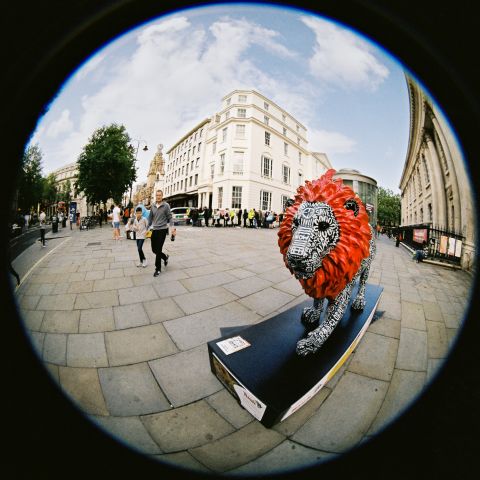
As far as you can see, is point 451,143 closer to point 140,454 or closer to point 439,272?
point 439,272

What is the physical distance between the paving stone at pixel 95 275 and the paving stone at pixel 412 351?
5.12 feet

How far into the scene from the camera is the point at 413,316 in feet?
3.49

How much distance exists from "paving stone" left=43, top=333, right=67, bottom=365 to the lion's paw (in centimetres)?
152

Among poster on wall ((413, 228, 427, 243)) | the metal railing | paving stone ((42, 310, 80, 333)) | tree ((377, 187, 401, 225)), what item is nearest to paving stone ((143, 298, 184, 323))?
paving stone ((42, 310, 80, 333))

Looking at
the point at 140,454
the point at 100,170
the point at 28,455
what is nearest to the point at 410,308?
the point at 140,454

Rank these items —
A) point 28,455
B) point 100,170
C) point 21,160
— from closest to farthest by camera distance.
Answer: point 28,455
point 21,160
point 100,170

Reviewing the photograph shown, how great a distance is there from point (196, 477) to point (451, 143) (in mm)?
1420

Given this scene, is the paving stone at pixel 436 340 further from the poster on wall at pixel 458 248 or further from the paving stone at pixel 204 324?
the paving stone at pixel 204 324

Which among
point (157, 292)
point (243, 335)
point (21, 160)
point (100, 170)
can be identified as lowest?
point (243, 335)

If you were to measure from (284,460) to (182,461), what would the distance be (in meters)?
0.29

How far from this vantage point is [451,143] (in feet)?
2.49

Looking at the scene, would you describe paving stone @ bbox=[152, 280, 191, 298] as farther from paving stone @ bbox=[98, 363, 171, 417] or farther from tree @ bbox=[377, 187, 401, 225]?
tree @ bbox=[377, 187, 401, 225]

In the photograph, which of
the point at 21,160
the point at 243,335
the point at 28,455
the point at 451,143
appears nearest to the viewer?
the point at 28,455

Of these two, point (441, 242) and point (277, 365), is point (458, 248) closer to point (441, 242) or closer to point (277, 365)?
point (441, 242)
